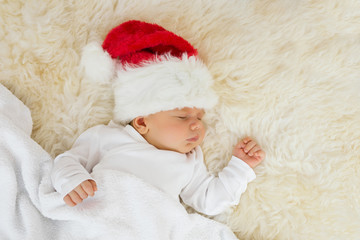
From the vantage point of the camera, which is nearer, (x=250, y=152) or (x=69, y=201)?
(x=69, y=201)

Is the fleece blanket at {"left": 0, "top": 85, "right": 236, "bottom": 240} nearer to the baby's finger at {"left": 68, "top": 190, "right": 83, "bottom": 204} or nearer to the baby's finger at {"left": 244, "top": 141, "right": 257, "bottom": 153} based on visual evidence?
the baby's finger at {"left": 68, "top": 190, "right": 83, "bottom": 204}

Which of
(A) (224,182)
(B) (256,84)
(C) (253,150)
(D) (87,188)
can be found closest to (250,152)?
(C) (253,150)

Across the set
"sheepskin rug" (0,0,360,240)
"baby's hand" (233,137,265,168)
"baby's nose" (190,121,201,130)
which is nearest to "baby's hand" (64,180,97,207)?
"sheepskin rug" (0,0,360,240)

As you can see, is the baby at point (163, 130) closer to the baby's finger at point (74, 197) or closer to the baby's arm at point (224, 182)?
the baby's arm at point (224, 182)

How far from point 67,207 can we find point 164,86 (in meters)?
0.50

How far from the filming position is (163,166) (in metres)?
1.34

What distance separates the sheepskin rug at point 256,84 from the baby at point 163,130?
7 centimetres

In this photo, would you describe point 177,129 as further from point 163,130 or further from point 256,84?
point 256,84

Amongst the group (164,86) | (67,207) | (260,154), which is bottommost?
(67,207)

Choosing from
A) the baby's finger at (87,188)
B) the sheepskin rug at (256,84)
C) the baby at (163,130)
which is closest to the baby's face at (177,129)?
the baby at (163,130)

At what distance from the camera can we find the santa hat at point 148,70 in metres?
1.32

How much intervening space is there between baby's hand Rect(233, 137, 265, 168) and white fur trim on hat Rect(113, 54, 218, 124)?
193mm

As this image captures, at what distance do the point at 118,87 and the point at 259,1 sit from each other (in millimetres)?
640

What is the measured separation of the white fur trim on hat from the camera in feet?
4.31
